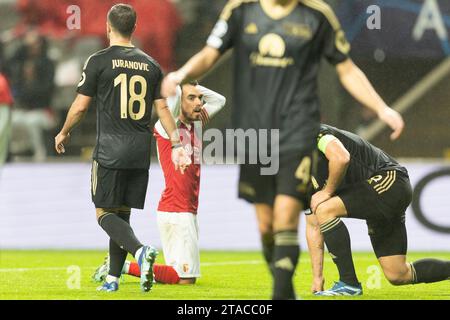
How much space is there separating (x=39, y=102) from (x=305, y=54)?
331 inches

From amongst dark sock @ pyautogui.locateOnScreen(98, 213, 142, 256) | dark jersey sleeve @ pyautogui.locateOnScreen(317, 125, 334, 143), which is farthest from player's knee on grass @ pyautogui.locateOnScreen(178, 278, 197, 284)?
dark jersey sleeve @ pyautogui.locateOnScreen(317, 125, 334, 143)

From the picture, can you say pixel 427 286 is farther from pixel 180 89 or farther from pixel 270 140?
pixel 270 140

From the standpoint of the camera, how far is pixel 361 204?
8172mm

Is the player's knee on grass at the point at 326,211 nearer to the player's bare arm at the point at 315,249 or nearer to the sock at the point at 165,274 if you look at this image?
the player's bare arm at the point at 315,249

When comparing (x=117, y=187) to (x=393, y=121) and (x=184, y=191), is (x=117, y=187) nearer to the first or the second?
(x=184, y=191)

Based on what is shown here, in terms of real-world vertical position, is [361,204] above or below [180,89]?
below

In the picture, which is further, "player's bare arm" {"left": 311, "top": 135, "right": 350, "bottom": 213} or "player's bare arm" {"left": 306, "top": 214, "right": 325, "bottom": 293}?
"player's bare arm" {"left": 306, "top": 214, "right": 325, "bottom": 293}

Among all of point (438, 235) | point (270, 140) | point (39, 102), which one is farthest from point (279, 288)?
point (39, 102)

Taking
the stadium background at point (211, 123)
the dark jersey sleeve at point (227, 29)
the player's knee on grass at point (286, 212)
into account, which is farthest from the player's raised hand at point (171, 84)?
the stadium background at point (211, 123)

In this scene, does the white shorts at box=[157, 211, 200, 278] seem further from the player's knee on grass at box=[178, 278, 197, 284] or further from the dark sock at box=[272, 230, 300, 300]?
the dark sock at box=[272, 230, 300, 300]

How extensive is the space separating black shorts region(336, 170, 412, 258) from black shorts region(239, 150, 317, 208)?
5.14 feet

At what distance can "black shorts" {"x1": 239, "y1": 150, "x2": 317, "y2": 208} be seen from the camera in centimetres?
643
